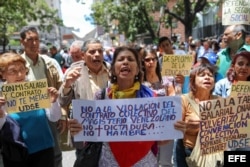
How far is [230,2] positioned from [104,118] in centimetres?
399

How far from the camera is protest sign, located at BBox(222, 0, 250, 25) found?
→ 620 cm

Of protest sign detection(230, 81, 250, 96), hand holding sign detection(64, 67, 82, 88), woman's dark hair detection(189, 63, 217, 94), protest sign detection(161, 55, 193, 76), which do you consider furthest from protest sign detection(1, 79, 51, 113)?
protest sign detection(161, 55, 193, 76)

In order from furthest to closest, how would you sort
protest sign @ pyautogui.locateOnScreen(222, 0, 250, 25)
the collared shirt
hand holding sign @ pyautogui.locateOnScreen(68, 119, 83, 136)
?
1. protest sign @ pyautogui.locateOnScreen(222, 0, 250, 25)
2. the collared shirt
3. hand holding sign @ pyautogui.locateOnScreen(68, 119, 83, 136)

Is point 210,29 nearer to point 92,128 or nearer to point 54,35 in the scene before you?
point 92,128

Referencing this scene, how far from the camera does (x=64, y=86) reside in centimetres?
371

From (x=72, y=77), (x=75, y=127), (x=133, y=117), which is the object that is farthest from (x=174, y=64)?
(x=75, y=127)

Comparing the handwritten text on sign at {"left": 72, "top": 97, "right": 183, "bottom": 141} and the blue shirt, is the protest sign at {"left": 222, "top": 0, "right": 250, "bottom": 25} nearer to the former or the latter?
the handwritten text on sign at {"left": 72, "top": 97, "right": 183, "bottom": 141}

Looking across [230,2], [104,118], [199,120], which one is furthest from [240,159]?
[230,2]

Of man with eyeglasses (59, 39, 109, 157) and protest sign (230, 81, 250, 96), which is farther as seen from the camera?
man with eyeglasses (59, 39, 109, 157)

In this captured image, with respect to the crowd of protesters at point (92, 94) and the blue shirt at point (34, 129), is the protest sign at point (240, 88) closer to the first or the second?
the crowd of protesters at point (92, 94)

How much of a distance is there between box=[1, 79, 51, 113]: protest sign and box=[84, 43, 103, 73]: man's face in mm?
768

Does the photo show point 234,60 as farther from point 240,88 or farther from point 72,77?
point 72,77

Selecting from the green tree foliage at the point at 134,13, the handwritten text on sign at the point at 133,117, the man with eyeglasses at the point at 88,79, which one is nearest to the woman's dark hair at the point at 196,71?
the handwritten text on sign at the point at 133,117

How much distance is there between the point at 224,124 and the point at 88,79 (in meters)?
1.40
